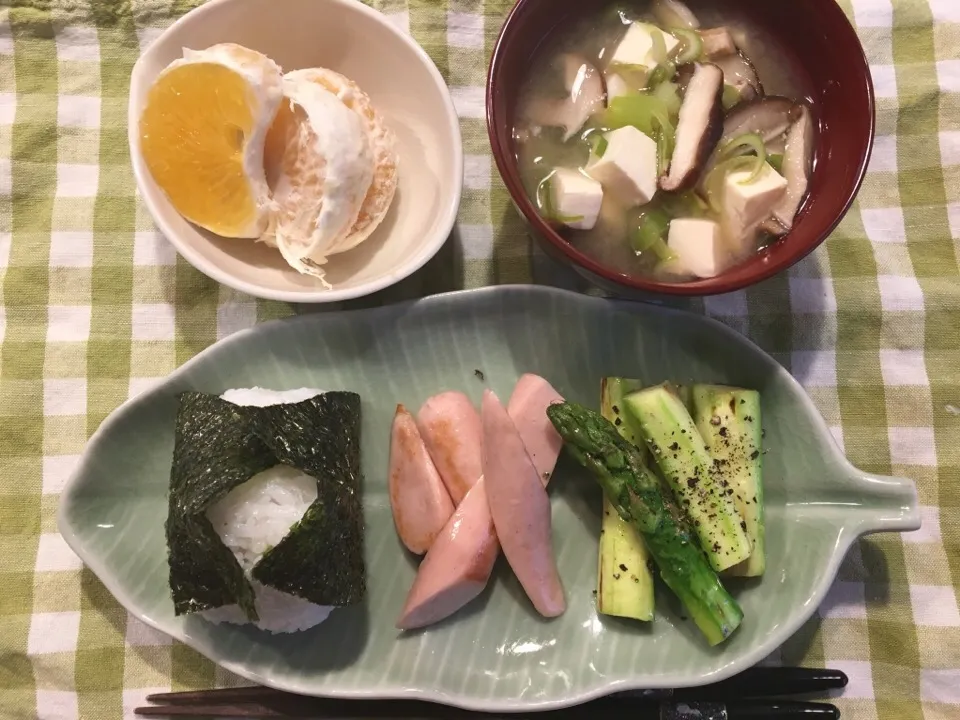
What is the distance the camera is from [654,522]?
5.44ft

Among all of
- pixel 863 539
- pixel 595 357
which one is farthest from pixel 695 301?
pixel 863 539

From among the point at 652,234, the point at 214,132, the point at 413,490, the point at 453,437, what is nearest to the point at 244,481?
the point at 413,490

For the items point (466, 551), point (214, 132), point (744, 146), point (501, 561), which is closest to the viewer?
point (214, 132)

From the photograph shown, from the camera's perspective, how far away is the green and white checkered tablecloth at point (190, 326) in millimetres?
1833

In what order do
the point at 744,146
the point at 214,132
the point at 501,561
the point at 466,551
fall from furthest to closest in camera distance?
1. the point at 501,561
2. the point at 466,551
3. the point at 744,146
4. the point at 214,132

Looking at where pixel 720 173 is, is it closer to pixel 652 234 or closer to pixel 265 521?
pixel 652 234

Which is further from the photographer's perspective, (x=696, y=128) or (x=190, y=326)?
(x=190, y=326)

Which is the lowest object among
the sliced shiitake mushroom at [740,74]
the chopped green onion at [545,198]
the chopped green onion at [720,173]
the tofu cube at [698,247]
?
the tofu cube at [698,247]

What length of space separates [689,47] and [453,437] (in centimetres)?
104

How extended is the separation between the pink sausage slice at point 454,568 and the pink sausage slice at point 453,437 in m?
0.08

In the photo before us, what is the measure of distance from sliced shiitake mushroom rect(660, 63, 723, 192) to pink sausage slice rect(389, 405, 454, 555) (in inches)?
32.1

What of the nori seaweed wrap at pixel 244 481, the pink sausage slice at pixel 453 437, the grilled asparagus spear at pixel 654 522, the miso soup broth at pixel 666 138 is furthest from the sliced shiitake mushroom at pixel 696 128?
the nori seaweed wrap at pixel 244 481

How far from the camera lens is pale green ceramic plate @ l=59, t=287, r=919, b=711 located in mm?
1686

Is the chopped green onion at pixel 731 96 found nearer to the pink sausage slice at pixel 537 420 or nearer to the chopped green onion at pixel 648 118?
the chopped green onion at pixel 648 118
